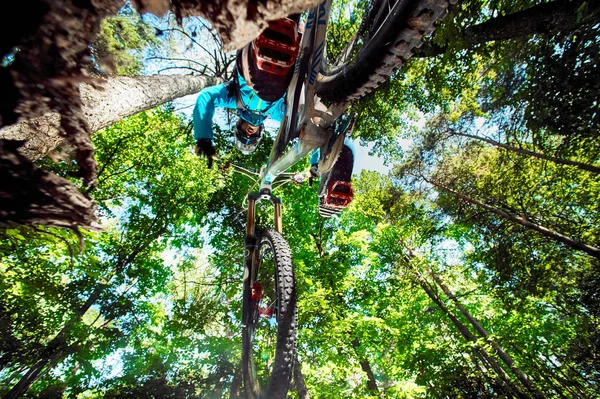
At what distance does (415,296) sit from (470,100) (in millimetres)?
7405

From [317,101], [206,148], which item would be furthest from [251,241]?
[317,101]

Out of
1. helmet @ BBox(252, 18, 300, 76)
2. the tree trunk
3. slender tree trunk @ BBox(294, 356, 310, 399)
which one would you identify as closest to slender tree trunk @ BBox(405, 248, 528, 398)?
slender tree trunk @ BBox(294, 356, 310, 399)

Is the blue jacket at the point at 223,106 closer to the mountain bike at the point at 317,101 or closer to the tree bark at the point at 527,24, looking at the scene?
the mountain bike at the point at 317,101

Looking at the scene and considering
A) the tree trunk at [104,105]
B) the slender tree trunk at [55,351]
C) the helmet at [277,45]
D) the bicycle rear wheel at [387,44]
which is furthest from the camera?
the slender tree trunk at [55,351]

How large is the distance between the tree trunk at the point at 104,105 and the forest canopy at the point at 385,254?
1.42 metres

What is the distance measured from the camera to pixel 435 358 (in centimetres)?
617

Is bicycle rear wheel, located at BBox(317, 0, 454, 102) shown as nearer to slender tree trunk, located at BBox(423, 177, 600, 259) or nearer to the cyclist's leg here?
the cyclist's leg

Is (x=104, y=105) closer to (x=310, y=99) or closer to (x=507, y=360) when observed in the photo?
(x=310, y=99)

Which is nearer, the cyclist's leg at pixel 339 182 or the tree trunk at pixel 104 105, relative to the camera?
the tree trunk at pixel 104 105

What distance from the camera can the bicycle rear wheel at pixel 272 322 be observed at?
8.32ft

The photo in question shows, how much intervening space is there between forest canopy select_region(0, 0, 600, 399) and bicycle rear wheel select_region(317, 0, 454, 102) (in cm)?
246

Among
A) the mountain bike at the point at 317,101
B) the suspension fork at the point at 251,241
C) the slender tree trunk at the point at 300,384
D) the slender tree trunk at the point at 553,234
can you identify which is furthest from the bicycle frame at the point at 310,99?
Answer: the slender tree trunk at the point at 553,234

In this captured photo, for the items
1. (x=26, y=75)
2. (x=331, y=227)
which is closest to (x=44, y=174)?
(x=26, y=75)

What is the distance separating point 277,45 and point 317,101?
63 centimetres
